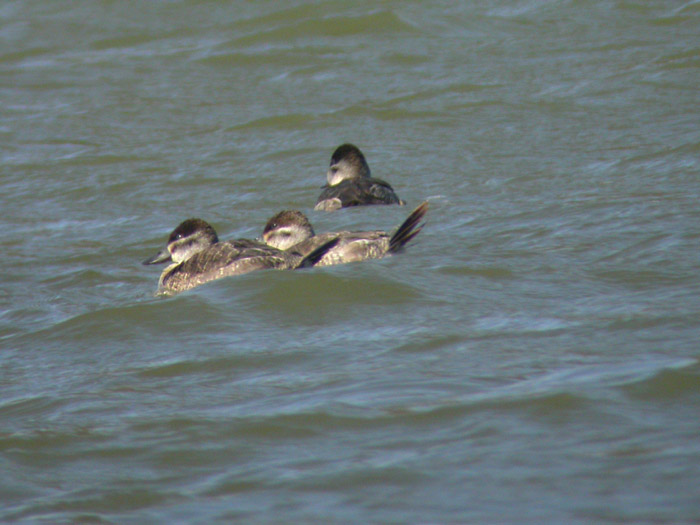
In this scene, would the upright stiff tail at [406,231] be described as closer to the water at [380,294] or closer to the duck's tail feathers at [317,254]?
the water at [380,294]

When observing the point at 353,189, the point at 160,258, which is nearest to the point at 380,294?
the point at 160,258

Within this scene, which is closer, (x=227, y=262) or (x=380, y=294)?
(x=380, y=294)

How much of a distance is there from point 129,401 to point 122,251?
3952 millimetres

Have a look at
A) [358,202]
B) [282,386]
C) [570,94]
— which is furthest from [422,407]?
[570,94]

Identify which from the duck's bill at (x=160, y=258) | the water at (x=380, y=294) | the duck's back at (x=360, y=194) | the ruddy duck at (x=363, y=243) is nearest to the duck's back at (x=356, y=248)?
the ruddy duck at (x=363, y=243)

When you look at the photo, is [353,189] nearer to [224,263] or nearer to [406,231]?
[406,231]

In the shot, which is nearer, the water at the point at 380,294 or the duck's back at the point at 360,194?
the water at the point at 380,294

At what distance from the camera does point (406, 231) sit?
7652 millimetres

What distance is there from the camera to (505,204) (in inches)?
356

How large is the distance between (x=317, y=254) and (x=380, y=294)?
971 mm

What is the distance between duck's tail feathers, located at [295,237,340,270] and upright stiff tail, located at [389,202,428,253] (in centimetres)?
38

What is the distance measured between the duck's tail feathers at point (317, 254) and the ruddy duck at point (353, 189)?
2.26 meters

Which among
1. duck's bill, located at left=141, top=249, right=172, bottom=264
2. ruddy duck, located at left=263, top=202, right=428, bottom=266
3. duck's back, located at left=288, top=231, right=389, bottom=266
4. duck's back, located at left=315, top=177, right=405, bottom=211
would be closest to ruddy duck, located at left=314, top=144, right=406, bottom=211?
duck's back, located at left=315, top=177, right=405, bottom=211

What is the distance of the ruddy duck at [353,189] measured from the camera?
394 inches
